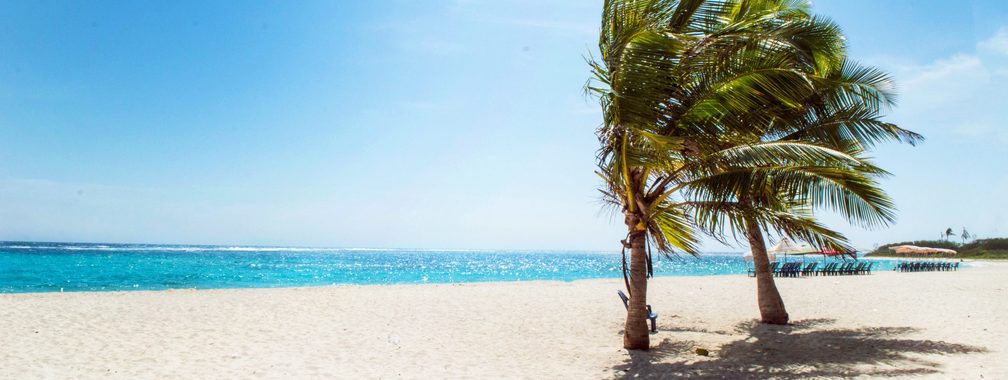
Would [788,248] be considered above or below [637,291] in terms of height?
above

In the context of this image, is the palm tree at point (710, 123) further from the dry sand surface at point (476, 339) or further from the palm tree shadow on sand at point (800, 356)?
the dry sand surface at point (476, 339)

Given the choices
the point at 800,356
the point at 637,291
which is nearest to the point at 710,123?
the point at 637,291

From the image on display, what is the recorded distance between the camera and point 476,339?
8.77 m

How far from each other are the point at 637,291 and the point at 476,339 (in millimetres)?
2930

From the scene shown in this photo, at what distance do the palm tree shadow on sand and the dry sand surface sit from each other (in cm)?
3

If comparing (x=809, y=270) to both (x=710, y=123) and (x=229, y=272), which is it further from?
(x=229, y=272)

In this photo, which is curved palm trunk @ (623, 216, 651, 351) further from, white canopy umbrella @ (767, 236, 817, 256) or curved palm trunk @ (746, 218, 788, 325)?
white canopy umbrella @ (767, 236, 817, 256)

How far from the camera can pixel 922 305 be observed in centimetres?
1272

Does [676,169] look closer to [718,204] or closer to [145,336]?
[718,204]

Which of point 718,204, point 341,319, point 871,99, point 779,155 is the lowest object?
point 341,319

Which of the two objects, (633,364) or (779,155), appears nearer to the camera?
(779,155)

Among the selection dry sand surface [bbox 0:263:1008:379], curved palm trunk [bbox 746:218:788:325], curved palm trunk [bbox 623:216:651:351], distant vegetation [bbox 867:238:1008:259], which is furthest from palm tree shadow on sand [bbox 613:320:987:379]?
distant vegetation [bbox 867:238:1008:259]

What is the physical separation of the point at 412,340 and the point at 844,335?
670 centimetres

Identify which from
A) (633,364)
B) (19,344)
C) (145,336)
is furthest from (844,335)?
(19,344)
